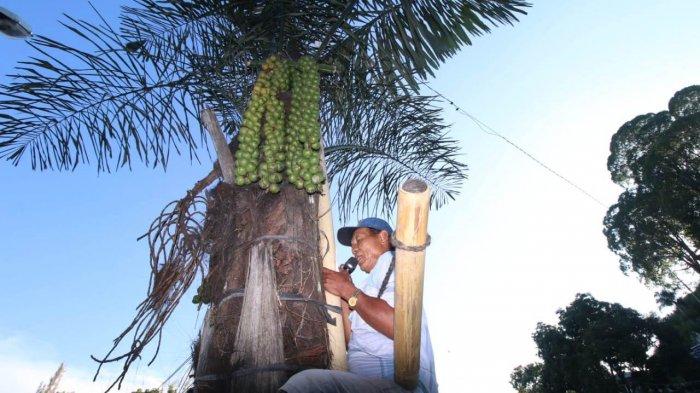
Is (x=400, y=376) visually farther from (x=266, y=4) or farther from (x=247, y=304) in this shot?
(x=266, y=4)

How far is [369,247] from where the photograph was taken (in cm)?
302

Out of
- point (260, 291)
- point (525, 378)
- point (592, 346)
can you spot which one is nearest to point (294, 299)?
point (260, 291)

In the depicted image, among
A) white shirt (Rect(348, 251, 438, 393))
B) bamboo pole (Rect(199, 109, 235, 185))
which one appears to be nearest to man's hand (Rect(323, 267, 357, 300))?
white shirt (Rect(348, 251, 438, 393))

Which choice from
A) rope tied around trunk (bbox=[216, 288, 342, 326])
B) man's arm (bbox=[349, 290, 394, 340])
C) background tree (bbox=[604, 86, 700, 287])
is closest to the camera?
rope tied around trunk (bbox=[216, 288, 342, 326])

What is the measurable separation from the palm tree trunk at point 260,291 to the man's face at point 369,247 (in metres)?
0.76

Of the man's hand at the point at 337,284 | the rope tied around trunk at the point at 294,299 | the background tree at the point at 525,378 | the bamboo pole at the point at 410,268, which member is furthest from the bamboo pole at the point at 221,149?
the background tree at the point at 525,378

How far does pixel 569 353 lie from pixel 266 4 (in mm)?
28993

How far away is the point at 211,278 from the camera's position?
2.24m

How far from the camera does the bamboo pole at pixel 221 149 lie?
2.48 metres

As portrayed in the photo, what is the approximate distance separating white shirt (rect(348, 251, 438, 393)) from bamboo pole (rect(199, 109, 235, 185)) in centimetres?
117

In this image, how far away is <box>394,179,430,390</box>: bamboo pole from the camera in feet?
4.78

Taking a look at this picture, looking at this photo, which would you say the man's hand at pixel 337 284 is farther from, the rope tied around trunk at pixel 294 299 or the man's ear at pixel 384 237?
the man's ear at pixel 384 237

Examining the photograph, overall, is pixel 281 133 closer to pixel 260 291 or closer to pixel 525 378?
pixel 260 291

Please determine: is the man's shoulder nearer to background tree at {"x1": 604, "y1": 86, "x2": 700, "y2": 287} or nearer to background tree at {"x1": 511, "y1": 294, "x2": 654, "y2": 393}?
background tree at {"x1": 604, "y1": 86, "x2": 700, "y2": 287}
